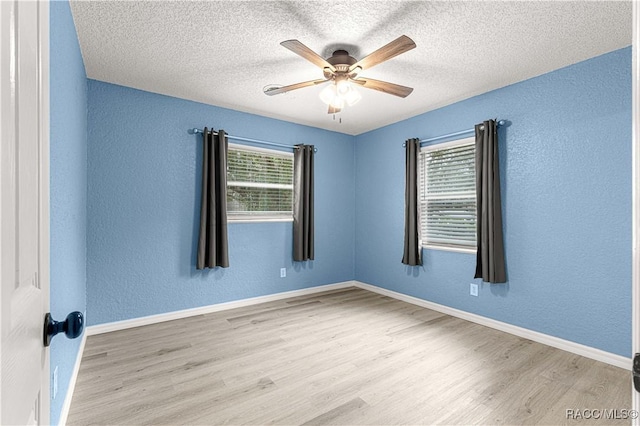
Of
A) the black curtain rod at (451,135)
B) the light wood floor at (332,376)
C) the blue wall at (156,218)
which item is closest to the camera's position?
the light wood floor at (332,376)

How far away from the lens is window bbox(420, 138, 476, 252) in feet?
11.7

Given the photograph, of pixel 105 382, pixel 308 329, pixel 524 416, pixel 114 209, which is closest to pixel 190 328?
pixel 105 382

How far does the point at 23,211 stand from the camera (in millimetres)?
537

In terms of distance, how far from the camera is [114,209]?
3160mm

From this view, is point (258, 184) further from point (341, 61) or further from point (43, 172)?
point (43, 172)

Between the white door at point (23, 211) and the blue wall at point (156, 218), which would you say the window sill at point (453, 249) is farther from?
the white door at point (23, 211)

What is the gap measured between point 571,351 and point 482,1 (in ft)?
9.51

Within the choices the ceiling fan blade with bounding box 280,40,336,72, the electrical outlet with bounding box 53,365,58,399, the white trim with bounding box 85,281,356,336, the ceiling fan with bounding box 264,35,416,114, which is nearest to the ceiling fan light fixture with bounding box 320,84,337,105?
the ceiling fan with bounding box 264,35,416,114

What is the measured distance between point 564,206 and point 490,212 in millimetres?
600

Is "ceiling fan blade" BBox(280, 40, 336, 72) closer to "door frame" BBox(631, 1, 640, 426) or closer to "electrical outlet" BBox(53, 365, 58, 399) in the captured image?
"door frame" BBox(631, 1, 640, 426)

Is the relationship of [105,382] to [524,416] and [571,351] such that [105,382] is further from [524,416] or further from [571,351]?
[571,351]

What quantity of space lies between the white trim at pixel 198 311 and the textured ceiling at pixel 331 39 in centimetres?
246

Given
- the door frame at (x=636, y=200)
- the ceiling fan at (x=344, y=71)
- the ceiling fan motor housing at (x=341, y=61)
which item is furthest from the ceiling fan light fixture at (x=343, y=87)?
the door frame at (x=636, y=200)

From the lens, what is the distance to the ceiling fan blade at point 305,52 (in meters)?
1.97
